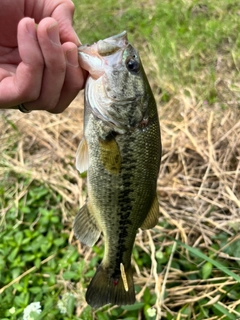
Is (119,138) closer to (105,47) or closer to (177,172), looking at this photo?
(105,47)

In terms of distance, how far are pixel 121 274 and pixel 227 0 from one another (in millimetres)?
3898

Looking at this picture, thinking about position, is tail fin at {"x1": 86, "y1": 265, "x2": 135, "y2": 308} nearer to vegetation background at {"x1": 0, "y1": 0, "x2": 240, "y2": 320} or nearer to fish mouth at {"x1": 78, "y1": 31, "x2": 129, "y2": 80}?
vegetation background at {"x1": 0, "y1": 0, "x2": 240, "y2": 320}

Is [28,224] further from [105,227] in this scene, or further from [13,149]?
[105,227]

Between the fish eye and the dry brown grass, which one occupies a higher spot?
the fish eye

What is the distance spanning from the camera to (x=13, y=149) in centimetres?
351

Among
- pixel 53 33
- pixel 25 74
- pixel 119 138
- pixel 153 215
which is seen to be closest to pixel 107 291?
pixel 153 215

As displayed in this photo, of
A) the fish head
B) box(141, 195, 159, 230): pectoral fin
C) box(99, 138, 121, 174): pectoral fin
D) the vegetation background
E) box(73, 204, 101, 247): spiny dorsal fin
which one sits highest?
the fish head

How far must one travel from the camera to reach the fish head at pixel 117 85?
5.24ft

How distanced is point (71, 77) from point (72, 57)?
10cm

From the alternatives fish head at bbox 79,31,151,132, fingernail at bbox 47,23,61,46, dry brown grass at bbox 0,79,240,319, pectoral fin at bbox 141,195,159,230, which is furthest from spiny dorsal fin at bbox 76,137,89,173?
dry brown grass at bbox 0,79,240,319

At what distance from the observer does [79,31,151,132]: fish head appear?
1598mm

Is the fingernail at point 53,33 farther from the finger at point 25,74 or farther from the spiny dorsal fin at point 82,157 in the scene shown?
the spiny dorsal fin at point 82,157

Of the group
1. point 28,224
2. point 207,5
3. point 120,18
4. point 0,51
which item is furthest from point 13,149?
point 207,5

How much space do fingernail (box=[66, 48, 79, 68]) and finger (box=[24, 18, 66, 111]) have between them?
6cm
